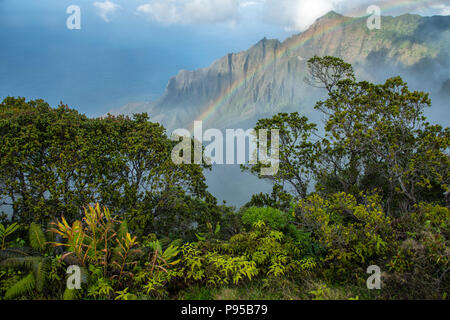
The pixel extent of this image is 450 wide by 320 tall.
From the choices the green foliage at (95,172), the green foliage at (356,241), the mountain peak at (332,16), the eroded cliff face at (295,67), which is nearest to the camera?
the green foliage at (356,241)

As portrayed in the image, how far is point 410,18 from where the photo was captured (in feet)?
301

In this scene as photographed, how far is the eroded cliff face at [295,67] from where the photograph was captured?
82.4m

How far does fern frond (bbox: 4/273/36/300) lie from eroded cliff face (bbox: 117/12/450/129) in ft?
277

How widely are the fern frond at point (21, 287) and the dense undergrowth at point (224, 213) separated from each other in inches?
0.9

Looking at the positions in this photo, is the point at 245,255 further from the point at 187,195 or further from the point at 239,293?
the point at 187,195

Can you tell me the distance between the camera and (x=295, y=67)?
359 feet

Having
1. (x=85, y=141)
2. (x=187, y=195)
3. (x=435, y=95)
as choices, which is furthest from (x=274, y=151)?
(x=435, y=95)

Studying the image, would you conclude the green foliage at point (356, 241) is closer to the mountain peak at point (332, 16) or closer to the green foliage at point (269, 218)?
the green foliage at point (269, 218)

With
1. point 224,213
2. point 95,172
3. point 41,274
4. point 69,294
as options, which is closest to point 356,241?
point 224,213

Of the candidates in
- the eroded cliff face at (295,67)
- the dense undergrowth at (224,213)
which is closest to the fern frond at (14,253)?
the dense undergrowth at (224,213)

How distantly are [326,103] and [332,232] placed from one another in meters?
6.26

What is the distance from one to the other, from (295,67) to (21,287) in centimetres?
11466

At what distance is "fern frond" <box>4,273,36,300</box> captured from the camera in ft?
15.6

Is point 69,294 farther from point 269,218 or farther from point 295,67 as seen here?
point 295,67
